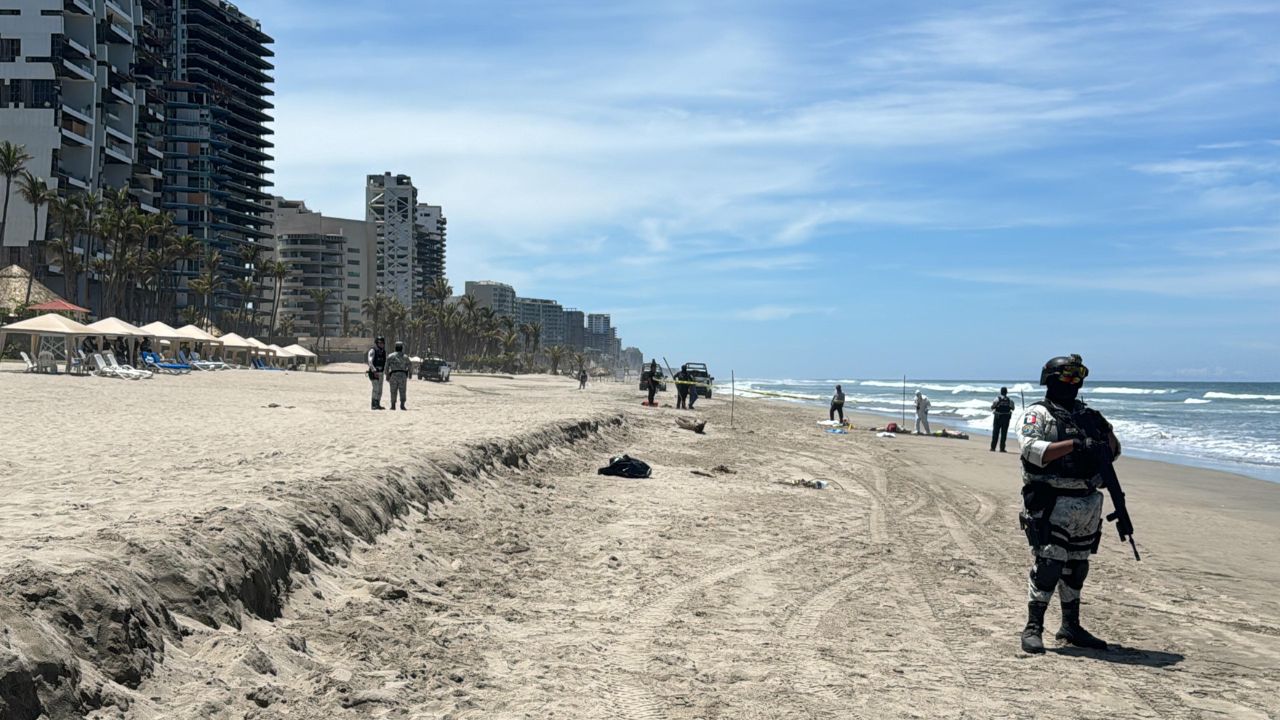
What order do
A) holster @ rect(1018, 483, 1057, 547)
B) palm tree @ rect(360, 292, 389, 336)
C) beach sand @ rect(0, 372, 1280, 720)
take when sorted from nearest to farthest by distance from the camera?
1. beach sand @ rect(0, 372, 1280, 720)
2. holster @ rect(1018, 483, 1057, 547)
3. palm tree @ rect(360, 292, 389, 336)

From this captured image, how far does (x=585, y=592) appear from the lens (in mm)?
7637

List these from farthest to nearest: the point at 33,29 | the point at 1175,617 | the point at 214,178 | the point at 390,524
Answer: the point at 214,178
the point at 33,29
the point at 390,524
the point at 1175,617

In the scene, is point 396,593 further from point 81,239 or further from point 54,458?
point 81,239

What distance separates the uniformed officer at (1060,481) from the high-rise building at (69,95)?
85.6m

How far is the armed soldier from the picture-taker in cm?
587

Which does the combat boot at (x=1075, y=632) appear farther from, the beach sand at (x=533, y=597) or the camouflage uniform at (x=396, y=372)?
the camouflage uniform at (x=396, y=372)

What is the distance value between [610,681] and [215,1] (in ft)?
487

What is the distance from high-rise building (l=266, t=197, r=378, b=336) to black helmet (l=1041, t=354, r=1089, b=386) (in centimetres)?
15981

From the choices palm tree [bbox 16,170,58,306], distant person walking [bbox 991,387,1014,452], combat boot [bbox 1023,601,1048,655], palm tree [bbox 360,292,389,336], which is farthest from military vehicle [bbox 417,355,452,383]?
palm tree [bbox 360,292,389,336]

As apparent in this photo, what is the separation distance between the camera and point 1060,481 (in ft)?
19.5

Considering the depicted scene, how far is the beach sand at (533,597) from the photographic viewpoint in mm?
4777

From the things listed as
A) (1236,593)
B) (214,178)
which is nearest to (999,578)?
(1236,593)

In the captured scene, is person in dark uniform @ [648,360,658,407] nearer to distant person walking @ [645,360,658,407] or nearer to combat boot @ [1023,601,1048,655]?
distant person walking @ [645,360,658,407]

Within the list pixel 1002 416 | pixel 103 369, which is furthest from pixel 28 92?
pixel 1002 416
